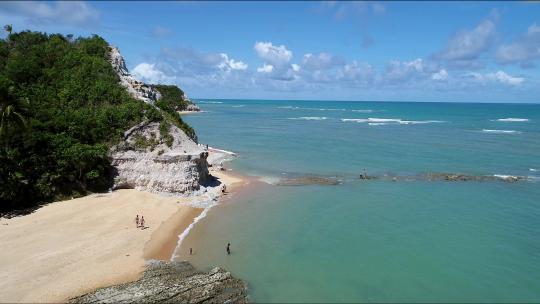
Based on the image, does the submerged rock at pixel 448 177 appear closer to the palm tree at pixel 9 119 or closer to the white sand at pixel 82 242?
the white sand at pixel 82 242

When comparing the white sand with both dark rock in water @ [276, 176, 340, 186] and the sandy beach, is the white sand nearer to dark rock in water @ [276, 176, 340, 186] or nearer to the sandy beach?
the sandy beach

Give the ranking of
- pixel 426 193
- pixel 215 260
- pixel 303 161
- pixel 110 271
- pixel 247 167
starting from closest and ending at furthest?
pixel 110 271 → pixel 215 260 → pixel 426 193 → pixel 247 167 → pixel 303 161

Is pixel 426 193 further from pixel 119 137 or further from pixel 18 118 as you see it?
pixel 18 118

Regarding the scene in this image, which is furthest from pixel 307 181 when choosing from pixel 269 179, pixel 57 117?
pixel 57 117

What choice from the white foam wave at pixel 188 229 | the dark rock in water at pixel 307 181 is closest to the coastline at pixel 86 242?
the white foam wave at pixel 188 229

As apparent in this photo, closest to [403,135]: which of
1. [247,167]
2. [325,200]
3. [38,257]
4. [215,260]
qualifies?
[247,167]

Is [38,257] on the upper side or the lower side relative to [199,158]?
lower

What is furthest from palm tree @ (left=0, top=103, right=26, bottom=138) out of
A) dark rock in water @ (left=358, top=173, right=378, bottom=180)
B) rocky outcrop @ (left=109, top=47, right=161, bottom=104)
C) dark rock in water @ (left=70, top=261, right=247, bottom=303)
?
dark rock in water @ (left=358, top=173, right=378, bottom=180)
